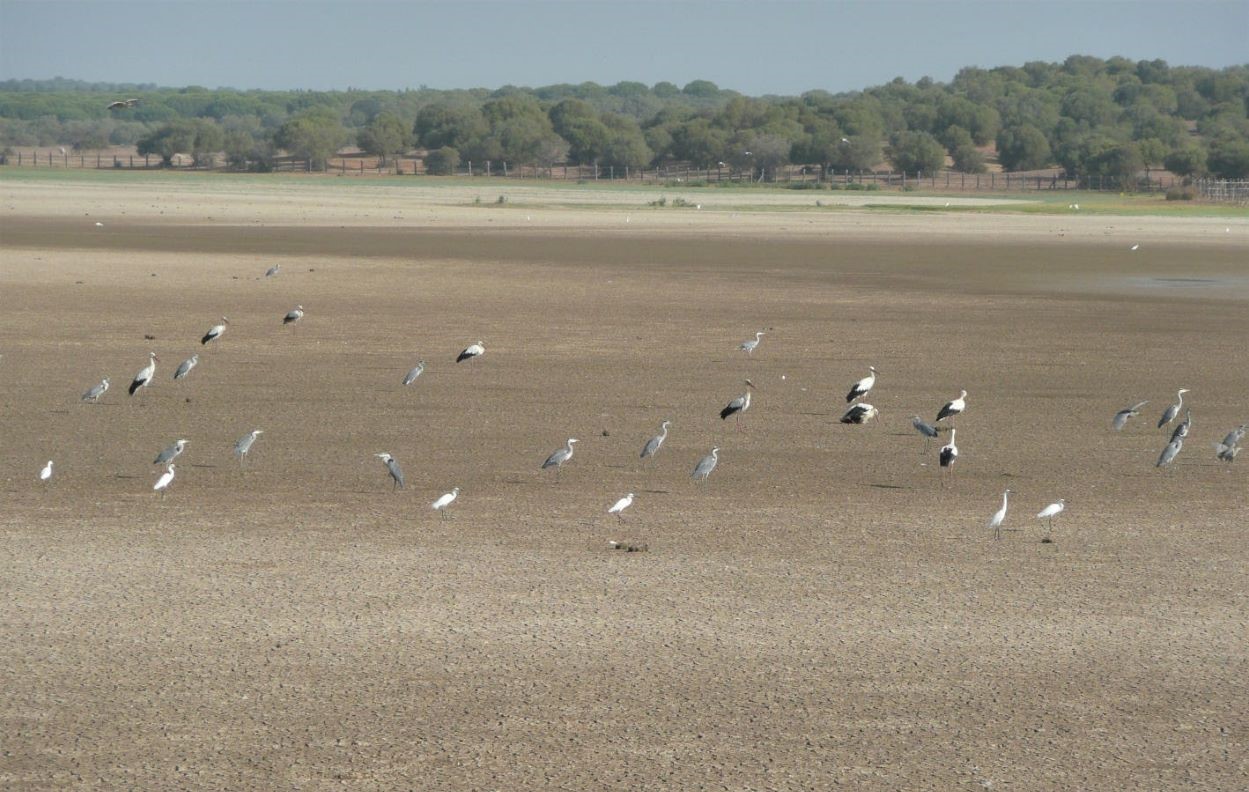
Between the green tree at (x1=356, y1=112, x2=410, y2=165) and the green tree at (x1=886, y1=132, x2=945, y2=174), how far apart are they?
49.0m

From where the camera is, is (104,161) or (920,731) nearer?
(920,731)

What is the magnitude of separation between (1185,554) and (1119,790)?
5.21 meters

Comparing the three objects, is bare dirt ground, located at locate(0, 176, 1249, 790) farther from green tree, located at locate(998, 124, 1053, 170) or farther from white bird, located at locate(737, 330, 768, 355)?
green tree, located at locate(998, 124, 1053, 170)

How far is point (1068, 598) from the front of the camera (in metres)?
12.0

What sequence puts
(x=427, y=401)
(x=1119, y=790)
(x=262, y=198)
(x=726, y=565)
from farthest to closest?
1. (x=262, y=198)
2. (x=427, y=401)
3. (x=726, y=565)
4. (x=1119, y=790)

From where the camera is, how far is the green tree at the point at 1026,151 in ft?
481

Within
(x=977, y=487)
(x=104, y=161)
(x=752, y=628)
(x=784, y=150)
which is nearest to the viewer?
(x=752, y=628)

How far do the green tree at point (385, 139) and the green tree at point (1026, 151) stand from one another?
5642cm

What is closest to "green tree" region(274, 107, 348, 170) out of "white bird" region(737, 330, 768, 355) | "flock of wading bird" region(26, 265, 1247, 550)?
"white bird" region(737, 330, 768, 355)

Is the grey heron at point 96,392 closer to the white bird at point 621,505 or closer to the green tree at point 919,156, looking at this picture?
the white bird at point 621,505

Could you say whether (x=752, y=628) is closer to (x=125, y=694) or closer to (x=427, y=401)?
(x=125, y=694)

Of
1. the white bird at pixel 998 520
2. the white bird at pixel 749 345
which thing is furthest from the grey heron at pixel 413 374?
the white bird at pixel 998 520

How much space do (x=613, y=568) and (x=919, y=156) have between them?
13171 centimetres

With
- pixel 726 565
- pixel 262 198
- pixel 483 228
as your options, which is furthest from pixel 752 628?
pixel 262 198
